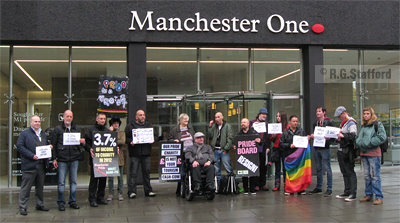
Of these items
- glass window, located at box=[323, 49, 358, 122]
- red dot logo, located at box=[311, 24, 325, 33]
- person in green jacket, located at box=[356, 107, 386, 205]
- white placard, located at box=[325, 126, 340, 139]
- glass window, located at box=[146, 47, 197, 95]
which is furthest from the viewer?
glass window, located at box=[323, 49, 358, 122]

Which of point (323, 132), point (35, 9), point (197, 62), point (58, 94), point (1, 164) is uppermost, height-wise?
point (35, 9)

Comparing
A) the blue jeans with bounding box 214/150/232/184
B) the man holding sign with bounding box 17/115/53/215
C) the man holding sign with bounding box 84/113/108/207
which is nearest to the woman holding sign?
the blue jeans with bounding box 214/150/232/184

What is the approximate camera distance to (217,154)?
975 cm

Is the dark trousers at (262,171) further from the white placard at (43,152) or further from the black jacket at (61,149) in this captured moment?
the white placard at (43,152)

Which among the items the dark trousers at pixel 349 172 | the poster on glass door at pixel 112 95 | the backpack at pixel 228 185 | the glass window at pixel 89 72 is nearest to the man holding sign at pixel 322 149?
the dark trousers at pixel 349 172

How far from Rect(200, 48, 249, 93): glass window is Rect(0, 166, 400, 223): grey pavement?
4.10 meters

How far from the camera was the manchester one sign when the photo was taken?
1152 cm

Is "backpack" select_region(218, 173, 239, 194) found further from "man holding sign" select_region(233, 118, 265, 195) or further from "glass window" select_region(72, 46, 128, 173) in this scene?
"glass window" select_region(72, 46, 128, 173)

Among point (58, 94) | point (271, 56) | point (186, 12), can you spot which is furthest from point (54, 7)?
point (271, 56)

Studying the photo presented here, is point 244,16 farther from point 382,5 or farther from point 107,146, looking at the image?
point 107,146

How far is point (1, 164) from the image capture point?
11.3m

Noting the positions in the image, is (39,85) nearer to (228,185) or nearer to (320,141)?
(228,185)

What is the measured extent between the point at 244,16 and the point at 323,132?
481cm

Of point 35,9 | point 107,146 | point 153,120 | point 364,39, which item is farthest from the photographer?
point 364,39
